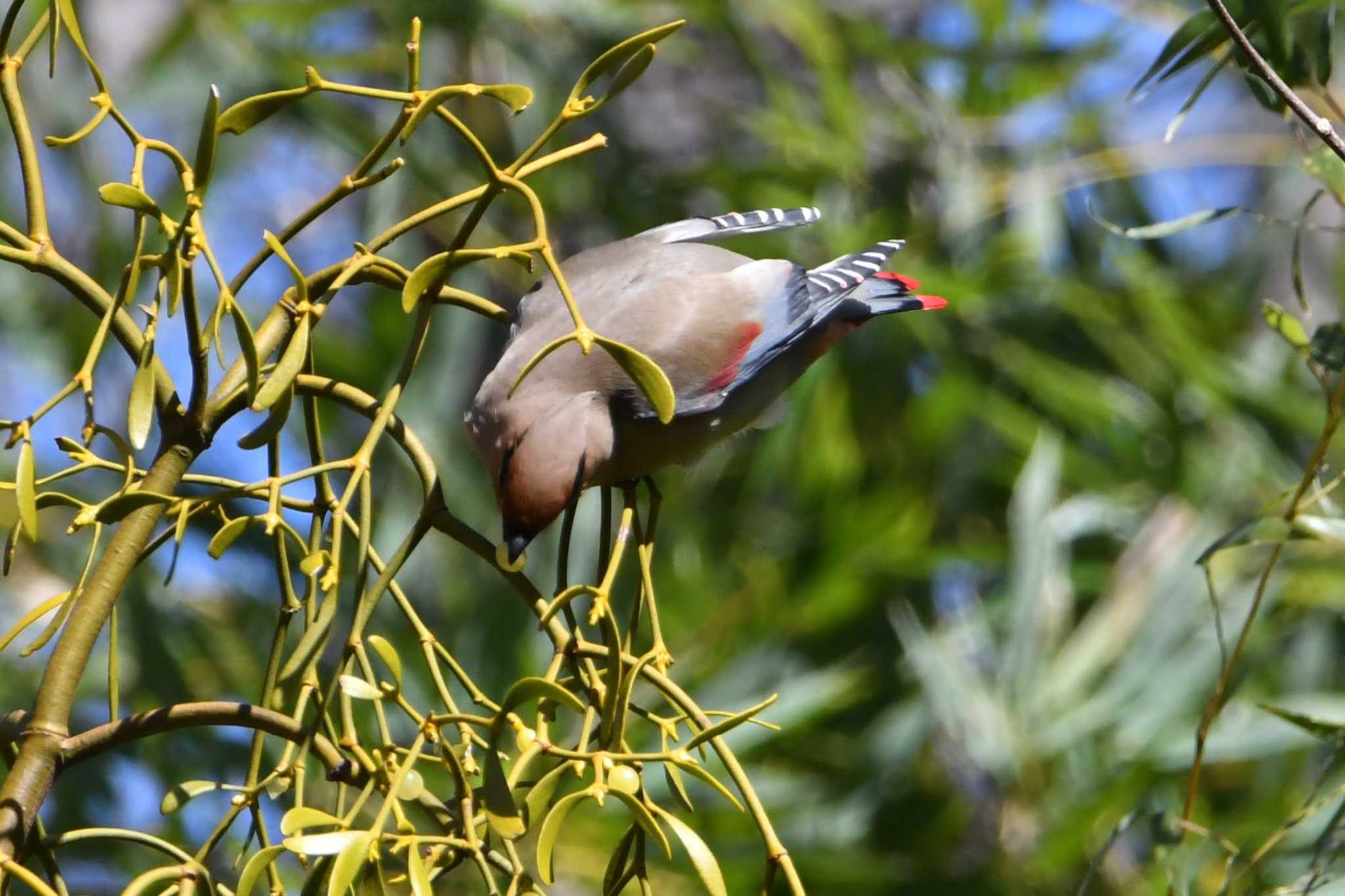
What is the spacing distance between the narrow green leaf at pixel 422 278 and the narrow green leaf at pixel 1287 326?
1.94 feet

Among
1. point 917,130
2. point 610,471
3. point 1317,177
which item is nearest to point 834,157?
point 917,130

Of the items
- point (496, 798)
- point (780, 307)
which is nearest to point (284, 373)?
point (496, 798)

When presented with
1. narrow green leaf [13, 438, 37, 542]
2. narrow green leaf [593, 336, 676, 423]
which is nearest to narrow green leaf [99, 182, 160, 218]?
narrow green leaf [13, 438, 37, 542]

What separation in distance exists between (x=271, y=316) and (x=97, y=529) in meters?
0.16

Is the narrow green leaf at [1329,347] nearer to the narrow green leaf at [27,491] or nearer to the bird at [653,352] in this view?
the bird at [653,352]

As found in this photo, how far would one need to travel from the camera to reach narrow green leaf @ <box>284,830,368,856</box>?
755mm

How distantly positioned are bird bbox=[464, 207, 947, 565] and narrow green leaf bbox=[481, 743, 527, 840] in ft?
1.59

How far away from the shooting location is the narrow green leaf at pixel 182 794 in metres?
0.88

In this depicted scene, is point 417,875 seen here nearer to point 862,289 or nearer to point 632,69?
point 632,69

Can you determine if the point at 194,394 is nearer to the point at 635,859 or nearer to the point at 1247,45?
the point at 635,859

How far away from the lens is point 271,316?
894 mm

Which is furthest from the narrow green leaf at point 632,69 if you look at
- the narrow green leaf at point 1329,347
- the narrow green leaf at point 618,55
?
the narrow green leaf at point 1329,347

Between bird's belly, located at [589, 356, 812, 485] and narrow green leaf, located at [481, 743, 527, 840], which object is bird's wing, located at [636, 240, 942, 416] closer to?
bird's belly, located at [589, 356, 812, 485]

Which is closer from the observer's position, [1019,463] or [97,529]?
[97,529]
